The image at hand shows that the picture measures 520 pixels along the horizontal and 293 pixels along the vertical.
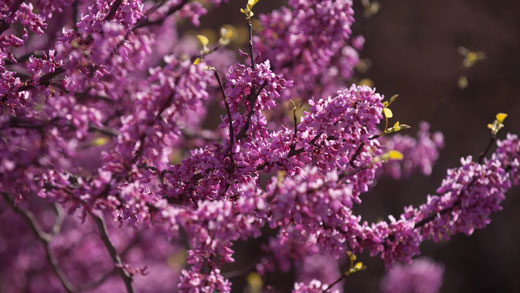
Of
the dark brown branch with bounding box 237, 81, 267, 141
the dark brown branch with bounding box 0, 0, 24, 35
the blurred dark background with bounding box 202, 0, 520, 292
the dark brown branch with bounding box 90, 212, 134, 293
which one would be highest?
the blurred dark background with bounding box 202, 0, 520, 292

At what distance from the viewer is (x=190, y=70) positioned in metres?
1.68

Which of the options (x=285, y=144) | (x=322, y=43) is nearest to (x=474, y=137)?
(x=322, y=43)

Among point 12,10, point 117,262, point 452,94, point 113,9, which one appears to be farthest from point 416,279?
point 12,10

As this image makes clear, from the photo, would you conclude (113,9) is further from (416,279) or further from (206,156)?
(416,279)

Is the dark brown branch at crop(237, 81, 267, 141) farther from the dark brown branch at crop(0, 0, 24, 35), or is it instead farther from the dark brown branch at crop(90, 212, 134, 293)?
the dark brown branch at crop(0, 0, 24, 35)

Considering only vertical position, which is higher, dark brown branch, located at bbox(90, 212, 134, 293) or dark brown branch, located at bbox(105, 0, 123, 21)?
dark brown branch, located at bbox(105, 0, 123, 21)

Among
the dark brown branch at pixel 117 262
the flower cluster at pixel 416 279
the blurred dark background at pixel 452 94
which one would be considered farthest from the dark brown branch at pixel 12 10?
the blurred dark background at pixel 452 94

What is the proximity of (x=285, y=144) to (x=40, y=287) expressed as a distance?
482cm

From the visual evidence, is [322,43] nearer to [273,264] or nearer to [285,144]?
[285,144]

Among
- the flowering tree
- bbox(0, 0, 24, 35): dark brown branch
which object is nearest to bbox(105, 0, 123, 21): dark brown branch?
the flowering tree

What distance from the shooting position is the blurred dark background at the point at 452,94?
627 cm

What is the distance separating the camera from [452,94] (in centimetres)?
621

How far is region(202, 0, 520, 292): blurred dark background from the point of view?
6273 millimetres

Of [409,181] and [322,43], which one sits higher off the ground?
[409,181]
